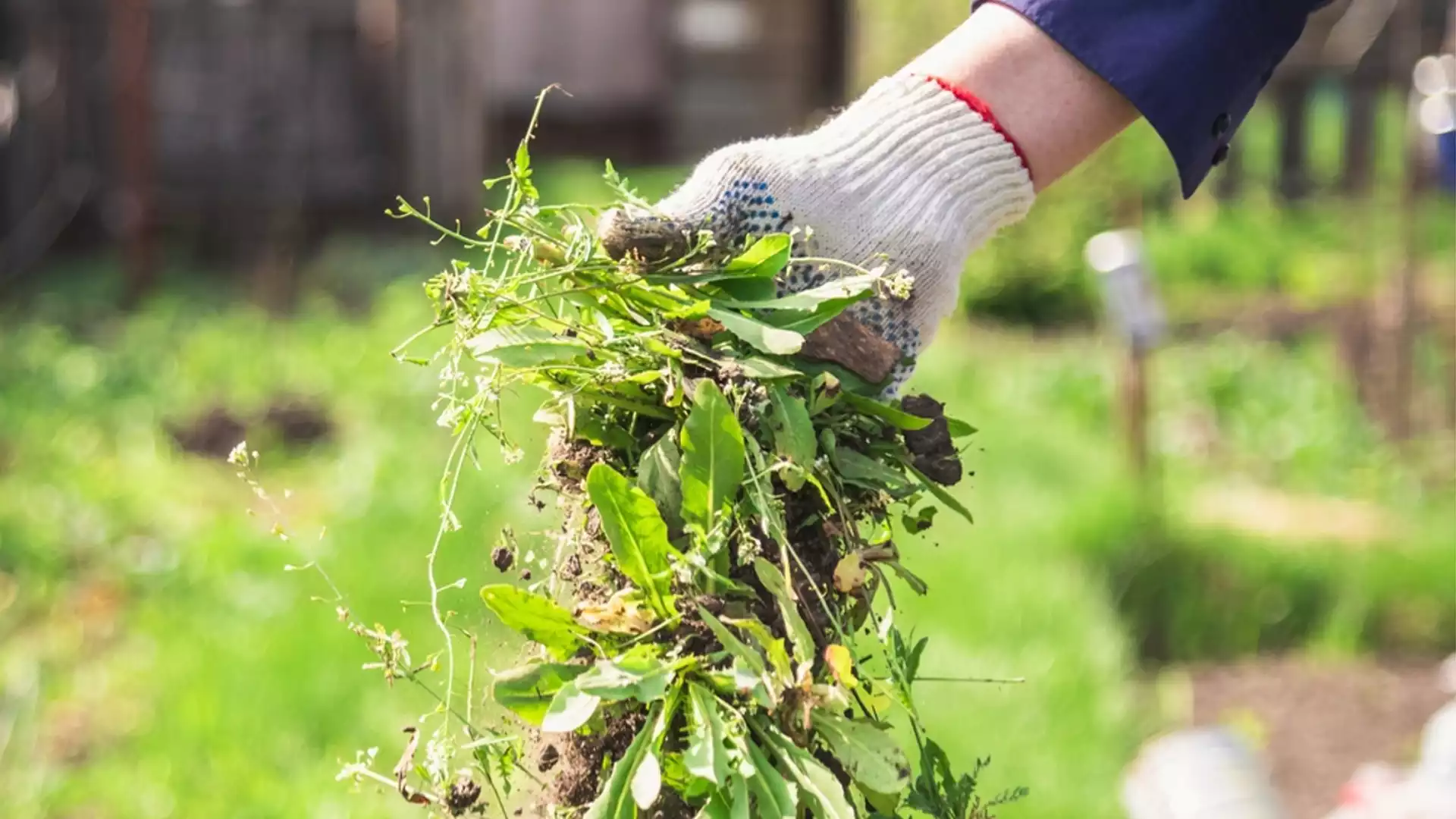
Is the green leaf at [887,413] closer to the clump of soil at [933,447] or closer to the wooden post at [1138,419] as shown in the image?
the clump of soil at [933,447]

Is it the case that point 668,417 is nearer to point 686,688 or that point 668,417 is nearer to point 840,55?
point 686,688

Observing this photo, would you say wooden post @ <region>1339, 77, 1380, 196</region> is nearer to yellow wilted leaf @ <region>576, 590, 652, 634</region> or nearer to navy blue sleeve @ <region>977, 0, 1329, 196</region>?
navy blue sleeve @ <region>977, 0, 1329, 196</region>

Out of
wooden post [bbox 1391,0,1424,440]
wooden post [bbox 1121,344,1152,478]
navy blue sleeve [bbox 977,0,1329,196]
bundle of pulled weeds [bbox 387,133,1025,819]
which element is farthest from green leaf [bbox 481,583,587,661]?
wooden post [bbox 1391,0,1424,440]

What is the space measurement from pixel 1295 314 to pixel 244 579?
18.6ft

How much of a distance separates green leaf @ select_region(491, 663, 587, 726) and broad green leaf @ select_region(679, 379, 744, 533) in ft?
0.54

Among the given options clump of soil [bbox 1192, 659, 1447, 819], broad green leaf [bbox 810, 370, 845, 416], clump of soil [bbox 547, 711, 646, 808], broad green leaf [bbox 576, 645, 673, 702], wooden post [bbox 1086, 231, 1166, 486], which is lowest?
clump of soil [bbox 1192, 659, 1447, 819]

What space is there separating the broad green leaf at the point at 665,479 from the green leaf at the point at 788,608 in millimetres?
96

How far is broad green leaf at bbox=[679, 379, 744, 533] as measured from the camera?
1.21 metres

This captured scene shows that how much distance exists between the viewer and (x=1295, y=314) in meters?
7.93

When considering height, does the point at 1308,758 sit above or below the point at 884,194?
below

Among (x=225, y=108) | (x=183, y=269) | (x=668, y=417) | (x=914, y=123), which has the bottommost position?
(x=183, y=269)

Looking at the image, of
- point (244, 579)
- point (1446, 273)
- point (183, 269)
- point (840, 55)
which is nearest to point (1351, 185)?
point (1446, 273)

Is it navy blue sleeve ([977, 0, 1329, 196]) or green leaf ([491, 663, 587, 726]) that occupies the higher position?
navy blue sleeve ([977, 0, 1329, 196])

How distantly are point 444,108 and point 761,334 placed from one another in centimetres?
852
